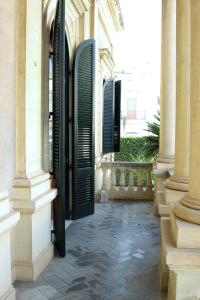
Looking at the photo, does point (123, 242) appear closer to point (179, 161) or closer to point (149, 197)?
point (179, 161)

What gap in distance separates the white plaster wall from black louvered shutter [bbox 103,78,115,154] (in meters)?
6.23

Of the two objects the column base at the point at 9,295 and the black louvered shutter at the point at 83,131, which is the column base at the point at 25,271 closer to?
the column base at the point at 9,295

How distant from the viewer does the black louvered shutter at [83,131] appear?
679 centimetres

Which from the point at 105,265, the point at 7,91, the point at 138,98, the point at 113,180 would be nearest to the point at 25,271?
the point at 105,265

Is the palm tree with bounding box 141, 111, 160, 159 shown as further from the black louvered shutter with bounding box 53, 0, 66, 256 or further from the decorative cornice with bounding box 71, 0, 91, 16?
the black louvered shutter with bounding box 53, 0, 66, 256

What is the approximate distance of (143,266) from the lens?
4551 mm

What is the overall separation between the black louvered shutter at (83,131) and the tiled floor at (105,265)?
44 centimetres

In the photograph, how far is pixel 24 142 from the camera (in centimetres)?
407

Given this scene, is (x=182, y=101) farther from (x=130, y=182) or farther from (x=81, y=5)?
(x=130, y=182)

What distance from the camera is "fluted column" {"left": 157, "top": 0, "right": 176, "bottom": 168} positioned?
682 cm

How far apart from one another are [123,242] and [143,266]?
106 centimetres

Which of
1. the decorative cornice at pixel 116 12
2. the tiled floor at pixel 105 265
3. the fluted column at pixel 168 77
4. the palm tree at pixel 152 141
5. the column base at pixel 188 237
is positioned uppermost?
the decorative cornice at pixel 116 12

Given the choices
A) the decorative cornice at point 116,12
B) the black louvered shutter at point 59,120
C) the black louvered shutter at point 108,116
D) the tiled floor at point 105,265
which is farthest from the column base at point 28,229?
the decorative cornice at point 116,12

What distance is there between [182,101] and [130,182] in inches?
208
